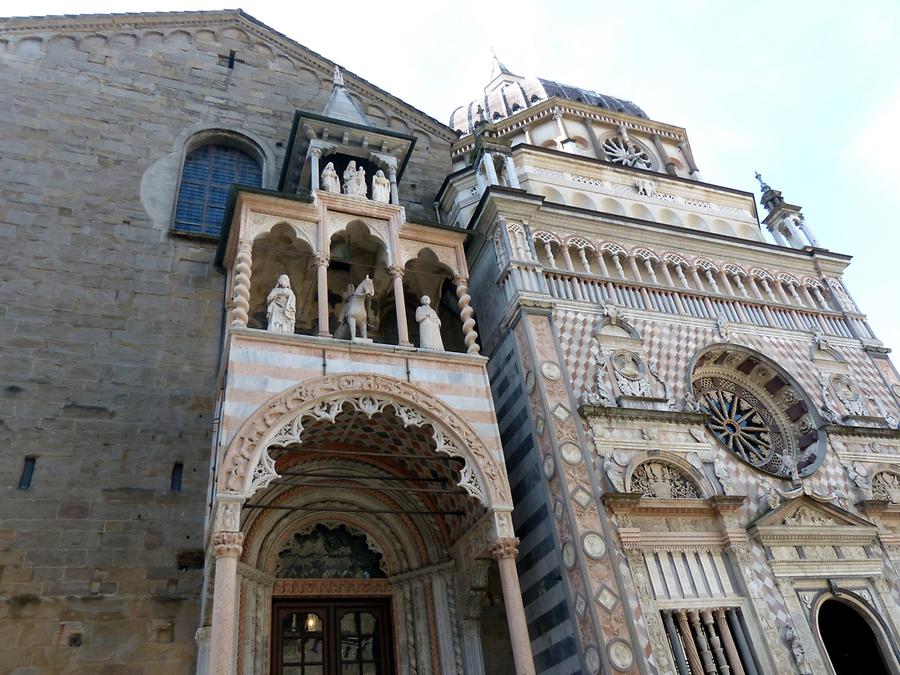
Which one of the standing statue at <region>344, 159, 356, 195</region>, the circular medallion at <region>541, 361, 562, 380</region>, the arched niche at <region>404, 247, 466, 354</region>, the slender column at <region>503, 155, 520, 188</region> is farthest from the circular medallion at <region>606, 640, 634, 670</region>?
the slender column at <region>503, 155, 520, 188</region>

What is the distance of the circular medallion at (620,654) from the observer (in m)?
8.99

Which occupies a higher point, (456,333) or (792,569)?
(456,333)

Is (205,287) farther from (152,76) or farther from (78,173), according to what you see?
(152,76)

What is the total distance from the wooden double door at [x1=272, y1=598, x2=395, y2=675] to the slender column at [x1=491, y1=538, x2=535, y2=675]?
267cm

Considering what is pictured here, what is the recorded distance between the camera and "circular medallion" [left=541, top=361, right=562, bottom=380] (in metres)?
11.6

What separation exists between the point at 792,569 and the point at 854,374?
5.54 metres

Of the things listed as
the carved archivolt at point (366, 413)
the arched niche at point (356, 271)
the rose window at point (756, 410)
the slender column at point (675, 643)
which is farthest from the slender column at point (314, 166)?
the slender column at point (675, 643)

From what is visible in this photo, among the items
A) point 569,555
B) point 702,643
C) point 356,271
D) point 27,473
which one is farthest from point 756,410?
point 27,473

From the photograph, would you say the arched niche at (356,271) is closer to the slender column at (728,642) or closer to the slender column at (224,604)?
the slender column at (224,604)

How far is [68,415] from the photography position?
11.3 metres

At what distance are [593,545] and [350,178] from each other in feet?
25.7

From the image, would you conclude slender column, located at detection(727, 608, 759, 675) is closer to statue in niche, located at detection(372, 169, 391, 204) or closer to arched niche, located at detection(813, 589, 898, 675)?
arched niche, located at detection(813, 589, 898, 675)

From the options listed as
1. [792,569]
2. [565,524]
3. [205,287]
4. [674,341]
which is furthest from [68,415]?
[792,569]

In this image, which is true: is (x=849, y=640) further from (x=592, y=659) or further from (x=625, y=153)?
(x=625, y=153)
